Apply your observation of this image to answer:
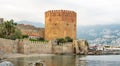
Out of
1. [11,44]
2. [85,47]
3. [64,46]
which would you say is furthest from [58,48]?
[11,44]

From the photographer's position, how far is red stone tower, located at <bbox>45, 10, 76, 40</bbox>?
233 feet

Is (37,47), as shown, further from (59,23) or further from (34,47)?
(59,23)

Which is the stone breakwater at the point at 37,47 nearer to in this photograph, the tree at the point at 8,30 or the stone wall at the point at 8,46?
the stone wall at the point at 8,46

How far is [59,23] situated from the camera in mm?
71125

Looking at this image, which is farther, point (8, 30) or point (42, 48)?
point (42, 48)

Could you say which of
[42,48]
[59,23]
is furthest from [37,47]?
[59,23]

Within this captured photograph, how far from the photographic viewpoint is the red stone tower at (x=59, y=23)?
71125 mm

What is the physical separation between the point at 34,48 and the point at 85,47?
14.9m

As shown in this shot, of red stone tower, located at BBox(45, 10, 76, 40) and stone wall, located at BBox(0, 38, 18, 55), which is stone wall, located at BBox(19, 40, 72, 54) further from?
red stone tower, located at BBox(45, 10, 76, 40)

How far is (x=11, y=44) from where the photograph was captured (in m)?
47.9

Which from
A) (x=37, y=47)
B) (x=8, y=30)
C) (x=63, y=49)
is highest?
(x=8, y=30)

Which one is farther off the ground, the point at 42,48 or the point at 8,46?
the point at 8,46

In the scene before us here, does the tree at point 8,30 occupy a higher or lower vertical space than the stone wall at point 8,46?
higher

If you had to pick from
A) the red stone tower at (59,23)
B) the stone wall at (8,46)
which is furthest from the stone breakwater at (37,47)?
the red stone tower at (59,23)
